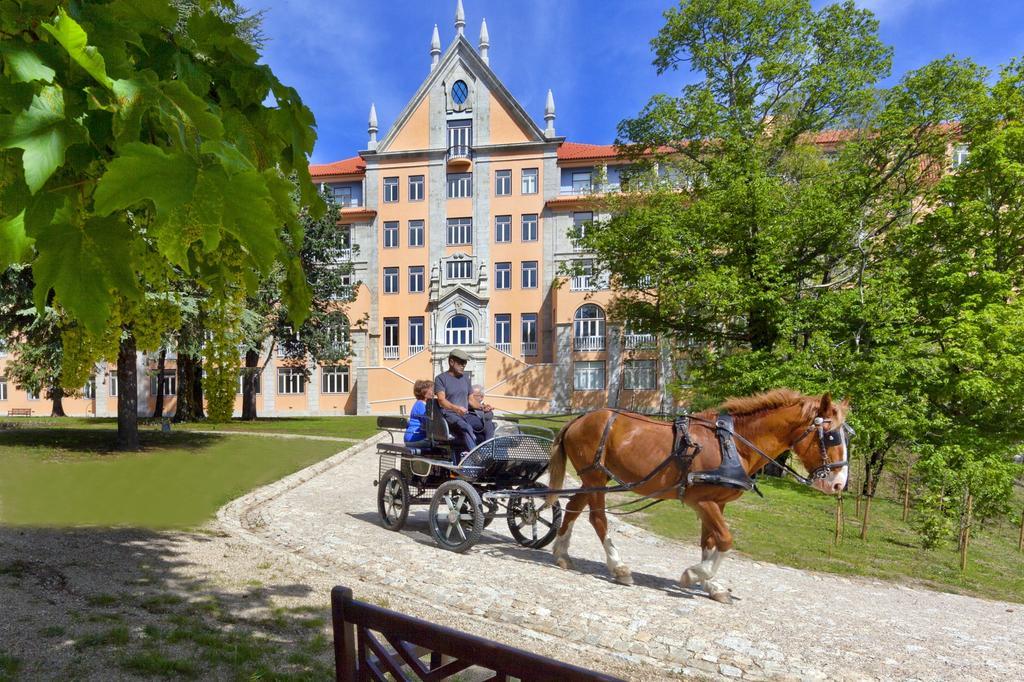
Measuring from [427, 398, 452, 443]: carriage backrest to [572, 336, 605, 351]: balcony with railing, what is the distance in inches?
1329

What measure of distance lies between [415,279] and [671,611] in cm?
4037

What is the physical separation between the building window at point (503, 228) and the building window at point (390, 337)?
9725mm

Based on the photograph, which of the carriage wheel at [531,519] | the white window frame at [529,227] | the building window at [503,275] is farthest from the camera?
the building window at [503,275]

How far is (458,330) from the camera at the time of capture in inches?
1698

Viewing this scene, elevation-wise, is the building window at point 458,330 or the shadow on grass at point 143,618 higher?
the building window at point 458,330

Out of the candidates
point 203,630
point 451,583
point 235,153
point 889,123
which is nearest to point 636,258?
point 889,123

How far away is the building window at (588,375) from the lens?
41562mm

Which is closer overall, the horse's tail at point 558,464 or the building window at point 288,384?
the horse's tail at point 558,464

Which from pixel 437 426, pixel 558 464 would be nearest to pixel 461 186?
pixel 437 426

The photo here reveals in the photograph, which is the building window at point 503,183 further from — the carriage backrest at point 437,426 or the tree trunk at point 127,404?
the carriage backrest at point 437,426

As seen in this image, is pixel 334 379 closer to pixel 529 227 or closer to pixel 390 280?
pixel 390 280

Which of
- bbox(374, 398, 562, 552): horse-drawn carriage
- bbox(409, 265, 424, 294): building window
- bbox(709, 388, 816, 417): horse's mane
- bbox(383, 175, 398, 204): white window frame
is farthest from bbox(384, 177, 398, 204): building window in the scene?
bbox(709, 388, 816, 417): horse's mane

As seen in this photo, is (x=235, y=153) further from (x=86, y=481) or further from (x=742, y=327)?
(x=742, y=327)

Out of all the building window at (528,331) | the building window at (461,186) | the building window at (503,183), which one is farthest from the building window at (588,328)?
the building window at (461,186)
